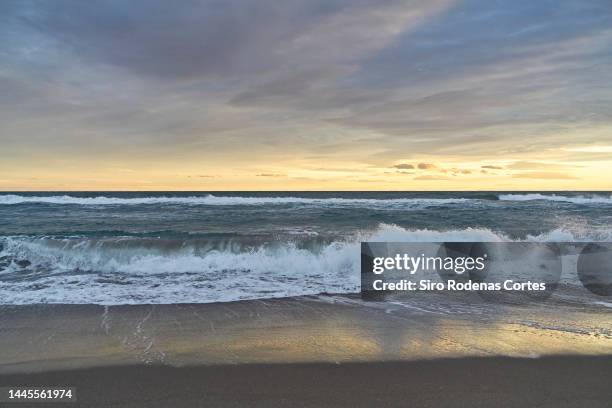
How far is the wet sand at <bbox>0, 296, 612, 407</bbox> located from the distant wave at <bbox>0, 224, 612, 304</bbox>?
3.37 feet

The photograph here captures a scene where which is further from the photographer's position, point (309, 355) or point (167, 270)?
point (167, 270)

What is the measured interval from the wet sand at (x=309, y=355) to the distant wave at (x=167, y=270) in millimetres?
1026

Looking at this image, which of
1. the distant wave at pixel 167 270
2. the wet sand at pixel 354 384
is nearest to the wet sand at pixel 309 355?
the wet sand at pixel 354 384

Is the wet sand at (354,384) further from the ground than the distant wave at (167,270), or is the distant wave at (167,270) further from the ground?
the distant wave at (167,270)

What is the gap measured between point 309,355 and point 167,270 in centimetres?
721

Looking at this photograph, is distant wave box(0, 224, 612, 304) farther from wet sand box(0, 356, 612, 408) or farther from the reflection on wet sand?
wet sand box(0, 356, 612, 408)

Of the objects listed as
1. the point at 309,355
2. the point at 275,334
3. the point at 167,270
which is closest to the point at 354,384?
the point at 309,355

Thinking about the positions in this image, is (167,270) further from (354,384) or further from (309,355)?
(354,384)

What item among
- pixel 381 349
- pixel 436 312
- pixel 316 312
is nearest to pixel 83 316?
pixel 316 312

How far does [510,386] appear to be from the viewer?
13.7 feet

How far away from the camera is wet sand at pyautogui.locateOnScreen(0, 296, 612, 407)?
13.1ft

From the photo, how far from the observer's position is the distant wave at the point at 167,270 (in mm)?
8195

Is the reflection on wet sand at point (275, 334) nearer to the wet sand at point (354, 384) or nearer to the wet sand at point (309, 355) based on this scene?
the wet sand at point (309, 355)

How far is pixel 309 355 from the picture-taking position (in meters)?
4.99
